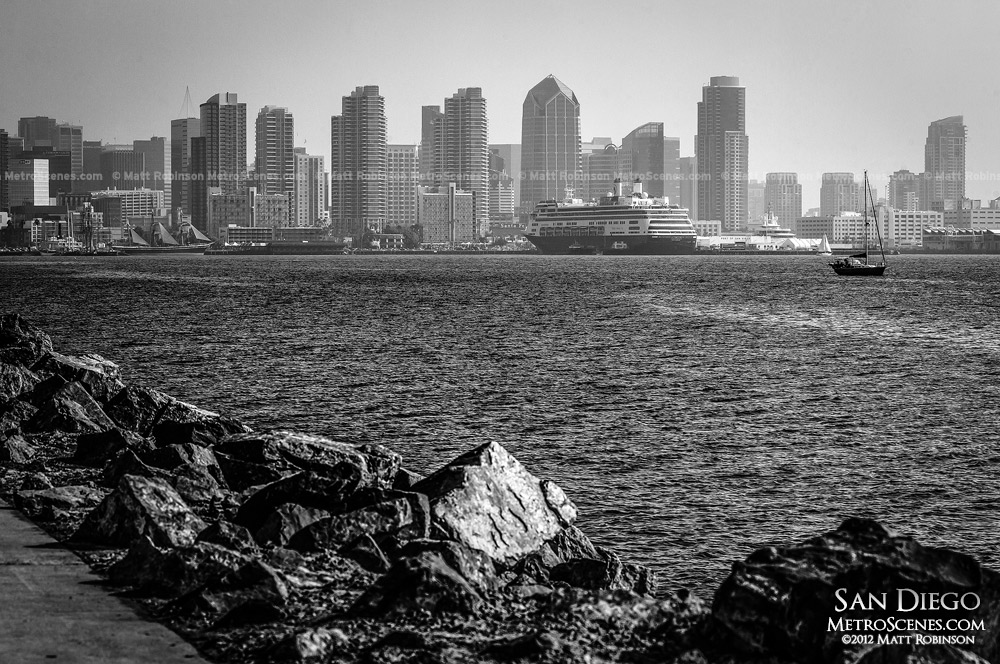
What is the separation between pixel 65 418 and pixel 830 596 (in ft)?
40.7

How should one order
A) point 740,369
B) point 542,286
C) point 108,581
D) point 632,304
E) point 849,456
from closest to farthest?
point 108,581 < point 849,456 < point 740,369 < point 632,304 < point 542,286

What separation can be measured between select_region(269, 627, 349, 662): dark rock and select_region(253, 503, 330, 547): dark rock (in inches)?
112

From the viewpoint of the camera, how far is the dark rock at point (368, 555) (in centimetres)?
945

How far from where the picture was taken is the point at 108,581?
9195 millimetres

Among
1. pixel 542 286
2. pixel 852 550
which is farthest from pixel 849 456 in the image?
pixel 542 286

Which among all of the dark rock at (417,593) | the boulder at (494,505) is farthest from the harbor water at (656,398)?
the dark rock at (417,593)

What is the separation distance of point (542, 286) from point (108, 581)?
90119mm

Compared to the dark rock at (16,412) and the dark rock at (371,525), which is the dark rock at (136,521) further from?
the dark rock at (16,412)

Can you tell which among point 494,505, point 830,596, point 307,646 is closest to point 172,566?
point 307,646

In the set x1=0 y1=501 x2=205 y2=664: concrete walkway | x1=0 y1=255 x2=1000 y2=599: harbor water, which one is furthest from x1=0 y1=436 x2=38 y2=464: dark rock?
x1=0 y1=255 x2=1000 y2=599: harbor water

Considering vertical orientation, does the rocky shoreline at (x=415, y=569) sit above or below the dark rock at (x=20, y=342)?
below

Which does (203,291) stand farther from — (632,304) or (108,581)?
(108,581)

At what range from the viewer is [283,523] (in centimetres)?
1045

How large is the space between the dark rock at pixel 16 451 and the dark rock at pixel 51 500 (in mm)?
2314
